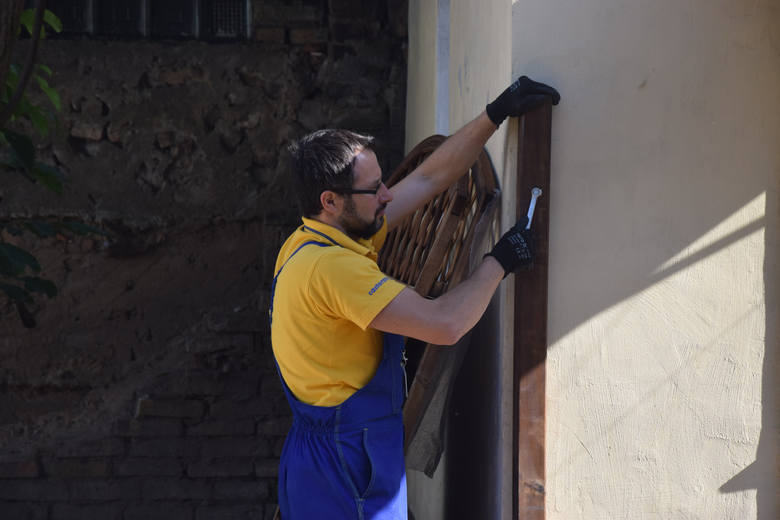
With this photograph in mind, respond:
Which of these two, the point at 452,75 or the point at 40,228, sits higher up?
the point at 452,75

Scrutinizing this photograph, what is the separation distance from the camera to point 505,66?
237 cm

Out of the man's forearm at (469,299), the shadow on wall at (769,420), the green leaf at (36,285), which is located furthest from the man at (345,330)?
the green leaf at (36,285)

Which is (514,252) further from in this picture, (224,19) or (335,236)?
(224,19)

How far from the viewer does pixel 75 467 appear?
443 centimetres

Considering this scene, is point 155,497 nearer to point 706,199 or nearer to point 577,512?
point 577,512

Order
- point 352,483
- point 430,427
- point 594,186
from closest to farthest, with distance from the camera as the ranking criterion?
point 352,483
point 594,186
point 430,427

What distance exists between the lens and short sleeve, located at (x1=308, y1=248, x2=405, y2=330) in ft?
6.50

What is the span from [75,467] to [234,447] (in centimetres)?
82

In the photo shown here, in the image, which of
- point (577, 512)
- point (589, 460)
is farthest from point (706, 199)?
point (577, 512)

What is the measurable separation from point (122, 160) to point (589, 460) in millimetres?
3268

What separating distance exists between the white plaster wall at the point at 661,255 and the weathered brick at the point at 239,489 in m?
2.51

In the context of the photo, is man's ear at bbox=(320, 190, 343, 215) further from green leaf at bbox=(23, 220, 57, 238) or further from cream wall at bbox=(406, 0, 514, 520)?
green leaf at bbox=(23, 220, 57, 238)

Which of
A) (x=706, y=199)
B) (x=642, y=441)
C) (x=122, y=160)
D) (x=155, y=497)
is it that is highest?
(x=122, y=160)

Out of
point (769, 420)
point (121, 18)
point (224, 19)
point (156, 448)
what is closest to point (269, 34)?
point (224, 19)
